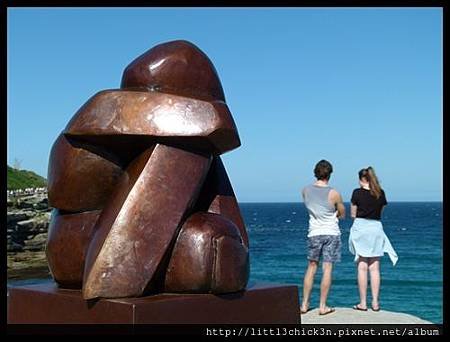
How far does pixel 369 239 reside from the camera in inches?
317

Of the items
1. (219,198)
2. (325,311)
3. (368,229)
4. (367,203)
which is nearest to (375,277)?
(368,229)

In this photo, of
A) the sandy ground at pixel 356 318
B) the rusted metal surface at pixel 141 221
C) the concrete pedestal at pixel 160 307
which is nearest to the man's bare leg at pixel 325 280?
the sandy ground at pixel 356 318

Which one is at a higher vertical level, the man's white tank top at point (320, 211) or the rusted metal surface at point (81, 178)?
the rusted metal surface at point (81, 178)

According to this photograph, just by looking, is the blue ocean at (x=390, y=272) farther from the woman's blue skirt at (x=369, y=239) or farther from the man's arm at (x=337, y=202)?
the man's arm at (x=337, y=202)

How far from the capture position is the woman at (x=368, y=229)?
8.02 metres

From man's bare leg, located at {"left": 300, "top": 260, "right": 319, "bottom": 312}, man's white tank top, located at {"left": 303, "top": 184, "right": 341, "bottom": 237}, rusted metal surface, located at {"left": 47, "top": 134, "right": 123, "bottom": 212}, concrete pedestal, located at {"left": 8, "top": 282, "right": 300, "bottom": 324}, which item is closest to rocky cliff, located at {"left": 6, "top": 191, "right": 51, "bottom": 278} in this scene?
man's bare leg, located at {"left": 300, "top": 260, "right": 319, "bottom": 312}

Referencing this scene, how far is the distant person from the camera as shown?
25.3 ft

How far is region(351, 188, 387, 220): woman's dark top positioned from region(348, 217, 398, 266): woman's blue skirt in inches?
2.7

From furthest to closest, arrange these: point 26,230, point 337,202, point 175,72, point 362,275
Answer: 1. point 26,230
2. point 362,275
3. point 337,202
4. point 175,72

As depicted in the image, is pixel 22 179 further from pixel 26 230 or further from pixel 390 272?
pixel 390 272

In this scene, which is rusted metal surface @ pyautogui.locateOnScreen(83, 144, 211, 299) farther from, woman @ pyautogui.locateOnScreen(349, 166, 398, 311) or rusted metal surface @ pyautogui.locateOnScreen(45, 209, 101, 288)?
woman @ pyautogui.locateOnScreen(349, 166, 398, 311)

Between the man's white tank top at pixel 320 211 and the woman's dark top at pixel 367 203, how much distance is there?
0.40m

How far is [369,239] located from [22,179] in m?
44.8
